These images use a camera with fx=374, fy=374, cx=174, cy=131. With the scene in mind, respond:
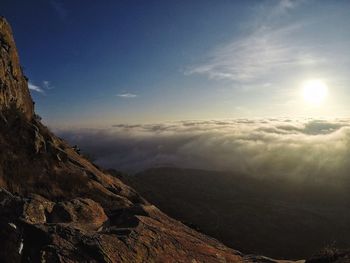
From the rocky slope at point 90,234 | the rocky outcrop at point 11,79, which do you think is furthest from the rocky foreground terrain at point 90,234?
the rocky outcrop at point 11,79

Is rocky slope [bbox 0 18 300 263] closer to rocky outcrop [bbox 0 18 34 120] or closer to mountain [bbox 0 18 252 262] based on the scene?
mountain [bbox 0 18 252 262]

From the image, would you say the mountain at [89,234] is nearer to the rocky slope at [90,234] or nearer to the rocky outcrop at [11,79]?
the rocky slope at [90,234]

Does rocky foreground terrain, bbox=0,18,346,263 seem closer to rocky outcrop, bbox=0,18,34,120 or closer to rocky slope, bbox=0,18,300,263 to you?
rocky slope, bbox=0,18,300,263

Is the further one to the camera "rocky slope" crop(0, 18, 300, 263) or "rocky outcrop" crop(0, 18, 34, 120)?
"rocky outcrop" crop(0, 18, 34, 120)

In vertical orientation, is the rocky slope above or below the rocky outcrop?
below

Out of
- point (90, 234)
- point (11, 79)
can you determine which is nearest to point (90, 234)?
point (90, 234)

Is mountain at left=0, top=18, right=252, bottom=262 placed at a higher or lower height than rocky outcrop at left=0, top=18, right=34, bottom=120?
lower

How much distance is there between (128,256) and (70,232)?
3.35 meters

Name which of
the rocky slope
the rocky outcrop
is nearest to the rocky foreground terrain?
the rocky slope

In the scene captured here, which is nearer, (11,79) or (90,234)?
(90,234)

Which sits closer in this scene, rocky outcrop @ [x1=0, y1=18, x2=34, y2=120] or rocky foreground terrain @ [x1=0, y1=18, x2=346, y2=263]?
rocky foreground terrain @ [x1=0, y1=18, x2=346, y2=263]

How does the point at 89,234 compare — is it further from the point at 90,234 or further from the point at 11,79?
the point at 11,79

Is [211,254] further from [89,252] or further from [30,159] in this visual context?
[30,159]

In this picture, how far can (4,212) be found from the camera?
21750mm
